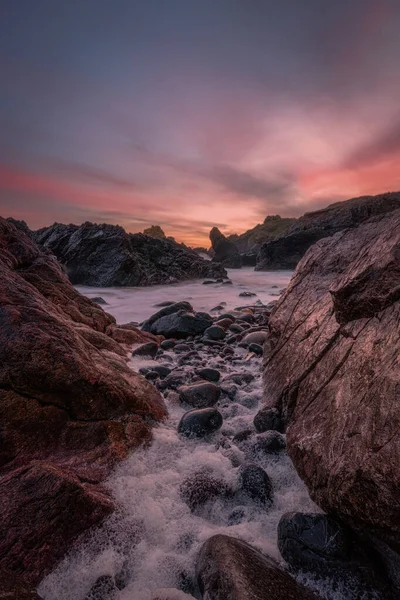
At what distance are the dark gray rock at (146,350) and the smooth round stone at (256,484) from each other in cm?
330

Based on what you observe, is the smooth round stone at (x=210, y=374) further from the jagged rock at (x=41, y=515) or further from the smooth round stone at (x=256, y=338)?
the jagged rock at (x=41, y=515)

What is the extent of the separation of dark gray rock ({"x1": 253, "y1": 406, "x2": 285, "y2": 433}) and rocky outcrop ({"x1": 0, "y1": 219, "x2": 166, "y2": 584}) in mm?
1069

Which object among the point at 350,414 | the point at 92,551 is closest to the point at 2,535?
the point at 92,551

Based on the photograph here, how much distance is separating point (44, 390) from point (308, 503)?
2231 mm

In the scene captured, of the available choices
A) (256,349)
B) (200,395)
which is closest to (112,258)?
(256,349)

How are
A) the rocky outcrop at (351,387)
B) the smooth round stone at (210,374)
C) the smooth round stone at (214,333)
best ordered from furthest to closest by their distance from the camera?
the smooth round stone at (214,333)
the smooth round stone at (210,374)
the rocky outcrop at (351,387)

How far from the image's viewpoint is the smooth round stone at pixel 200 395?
364 cm

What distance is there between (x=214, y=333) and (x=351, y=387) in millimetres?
4485

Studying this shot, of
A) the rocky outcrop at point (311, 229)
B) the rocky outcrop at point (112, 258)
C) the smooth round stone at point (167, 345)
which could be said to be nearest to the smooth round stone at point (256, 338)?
the smooth round stone at point (167, 345)

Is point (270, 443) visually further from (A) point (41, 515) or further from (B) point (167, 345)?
(B) point (167, 345)

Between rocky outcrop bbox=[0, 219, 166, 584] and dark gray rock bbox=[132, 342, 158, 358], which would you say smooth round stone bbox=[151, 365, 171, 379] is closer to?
dark gray rock bbox=[132, 342, 158, 358]

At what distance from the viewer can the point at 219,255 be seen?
5662cm

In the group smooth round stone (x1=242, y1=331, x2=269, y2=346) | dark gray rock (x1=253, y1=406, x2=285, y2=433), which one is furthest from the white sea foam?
smooth round stone (x1=242, y1=331, x2=269, y2=346)

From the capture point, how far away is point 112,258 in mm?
17953
